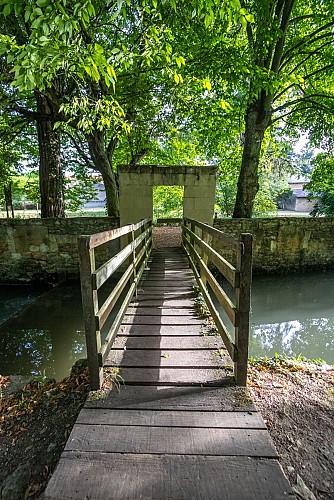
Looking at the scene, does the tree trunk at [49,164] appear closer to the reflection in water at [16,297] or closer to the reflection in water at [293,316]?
the reflection in water at [16,297]

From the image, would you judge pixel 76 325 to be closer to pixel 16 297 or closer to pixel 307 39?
pixel 16 297

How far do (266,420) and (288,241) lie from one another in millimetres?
8622

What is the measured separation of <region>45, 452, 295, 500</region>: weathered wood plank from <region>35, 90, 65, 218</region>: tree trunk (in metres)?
8.61

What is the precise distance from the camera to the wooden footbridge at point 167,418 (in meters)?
1.34

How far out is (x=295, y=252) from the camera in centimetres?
974

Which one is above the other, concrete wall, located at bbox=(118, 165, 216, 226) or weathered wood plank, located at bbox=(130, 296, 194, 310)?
concrete wall, located at bbox=(118, 165, 216, 226)

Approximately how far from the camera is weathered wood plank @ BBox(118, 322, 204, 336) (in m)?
3.00

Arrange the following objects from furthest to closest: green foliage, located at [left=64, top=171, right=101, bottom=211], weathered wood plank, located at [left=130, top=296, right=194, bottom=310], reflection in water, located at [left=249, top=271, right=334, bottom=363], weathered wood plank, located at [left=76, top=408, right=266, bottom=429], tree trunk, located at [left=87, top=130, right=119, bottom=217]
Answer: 1. green foliage, located at [left=64, top=171, right=101, bottom=211]
2. tree trunk, located at [left=87, top=130, right=119, bottom=217]
3. reflection in water, located at [left=249, top=271, right=334, bottom=363]
4. weathered wood plank, located at [left=130, top=296, right=194, bottom=310]
5. weathered wood plank, located at [left=76, top=408, right=266, bottom=429]

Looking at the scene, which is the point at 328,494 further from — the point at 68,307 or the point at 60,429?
the point at 68,307

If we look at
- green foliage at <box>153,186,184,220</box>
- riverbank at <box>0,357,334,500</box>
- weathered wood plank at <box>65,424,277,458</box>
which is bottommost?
riverbank at <box>0,357,334,500</box>

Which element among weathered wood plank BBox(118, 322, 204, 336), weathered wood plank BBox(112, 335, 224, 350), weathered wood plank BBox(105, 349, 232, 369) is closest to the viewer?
weathered wood plank BBox(105, 349, 232, 369)

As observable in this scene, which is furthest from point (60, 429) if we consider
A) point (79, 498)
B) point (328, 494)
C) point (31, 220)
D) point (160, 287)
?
point (31, 220)

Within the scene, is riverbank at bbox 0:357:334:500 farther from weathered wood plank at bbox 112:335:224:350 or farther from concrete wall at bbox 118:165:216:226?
concrete wall at bbox 118:165:216:226

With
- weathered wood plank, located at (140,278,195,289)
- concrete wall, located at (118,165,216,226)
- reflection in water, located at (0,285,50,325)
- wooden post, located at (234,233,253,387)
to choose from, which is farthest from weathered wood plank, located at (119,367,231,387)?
concrete wall, located at (118,165,216,226)
